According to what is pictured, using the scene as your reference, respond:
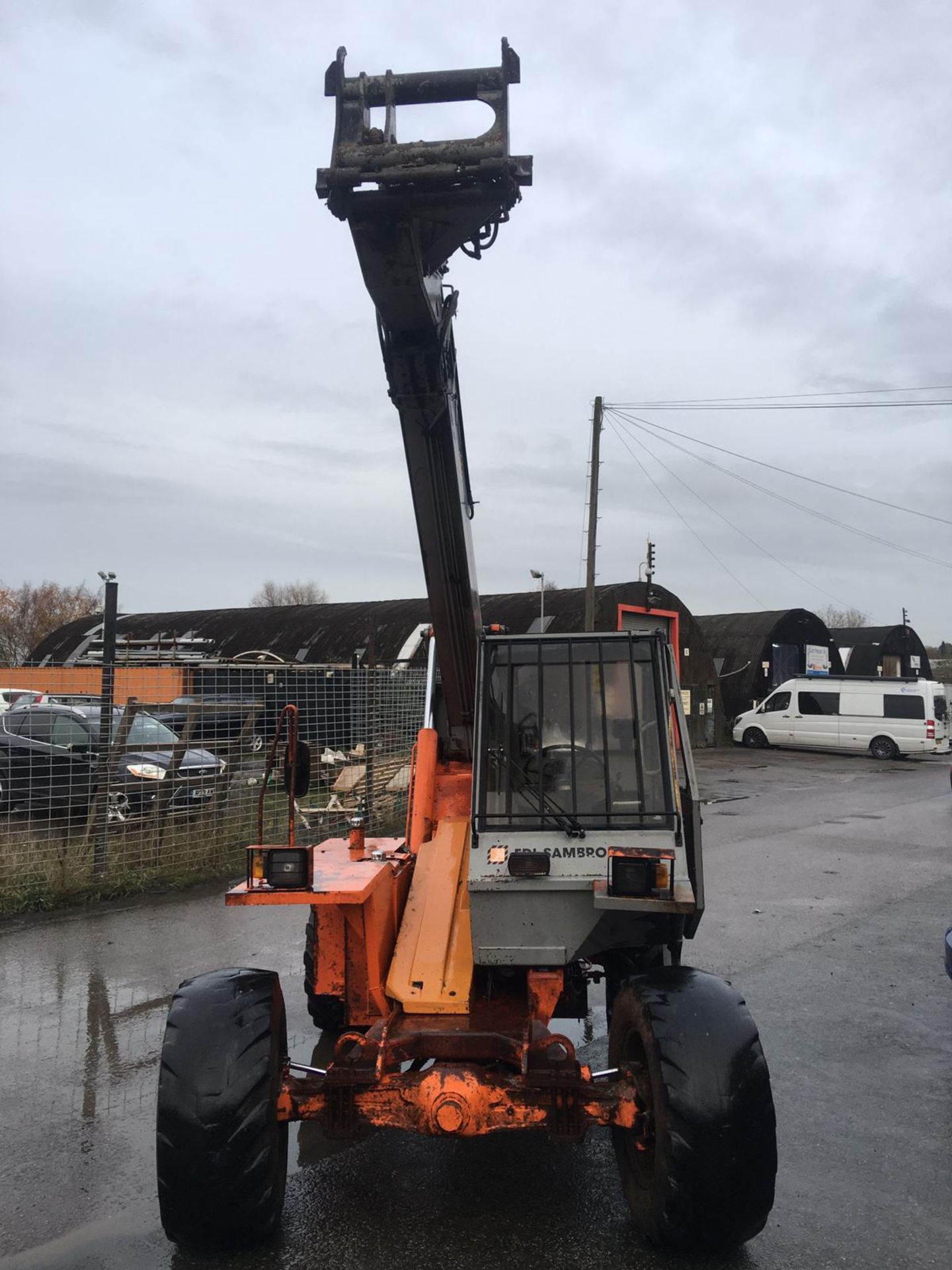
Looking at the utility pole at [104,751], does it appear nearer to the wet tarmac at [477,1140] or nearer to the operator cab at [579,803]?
the wet tarmac at [477,1140]

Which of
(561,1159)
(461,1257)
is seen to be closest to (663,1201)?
(461,1257)

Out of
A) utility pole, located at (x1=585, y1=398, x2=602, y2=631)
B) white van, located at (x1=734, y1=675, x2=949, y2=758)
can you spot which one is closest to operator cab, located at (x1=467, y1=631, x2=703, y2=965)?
utility pole, located at (x1=585, y1=398, x2=602, y2=631)

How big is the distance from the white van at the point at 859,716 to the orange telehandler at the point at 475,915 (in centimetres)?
2524

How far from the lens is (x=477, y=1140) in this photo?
177 inches

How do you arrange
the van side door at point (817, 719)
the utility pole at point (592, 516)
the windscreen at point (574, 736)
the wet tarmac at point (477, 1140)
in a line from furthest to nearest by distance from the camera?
the van side door at point (817, 719) < the utility pole at point (592, 516) < the windscreen at point (574, 736) < the wet tarmac at point (477, 1140)

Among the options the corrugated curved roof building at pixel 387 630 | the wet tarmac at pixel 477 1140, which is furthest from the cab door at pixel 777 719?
the wet tarmac at pixel 477 1140

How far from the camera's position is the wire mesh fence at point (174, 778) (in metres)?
9.11

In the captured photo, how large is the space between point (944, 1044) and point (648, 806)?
2.85 metres

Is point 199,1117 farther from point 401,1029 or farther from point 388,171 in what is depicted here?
point 388,171

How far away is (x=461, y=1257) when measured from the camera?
3549mm

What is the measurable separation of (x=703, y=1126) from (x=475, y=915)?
113 cm

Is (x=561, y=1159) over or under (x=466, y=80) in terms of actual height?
under

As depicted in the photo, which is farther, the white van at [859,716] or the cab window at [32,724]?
the white van at [859,716]

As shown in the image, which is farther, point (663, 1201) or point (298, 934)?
point (298, 934)
